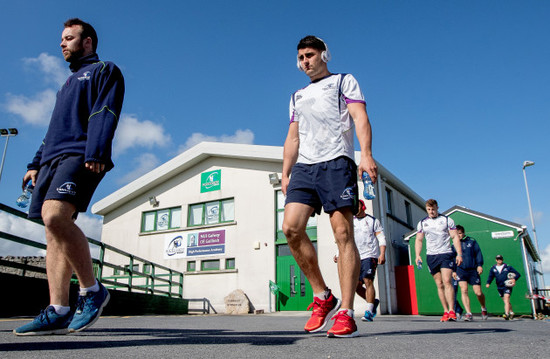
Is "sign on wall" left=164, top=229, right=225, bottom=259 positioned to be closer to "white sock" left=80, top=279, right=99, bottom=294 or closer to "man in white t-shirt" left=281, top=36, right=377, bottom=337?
"man in white t-shirt" left=281, top=36, right=377, bottom=337

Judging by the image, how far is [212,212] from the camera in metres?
18.2

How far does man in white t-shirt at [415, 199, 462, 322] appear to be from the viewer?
6.89 m

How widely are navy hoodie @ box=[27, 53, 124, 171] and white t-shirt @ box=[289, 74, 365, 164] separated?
137 cm

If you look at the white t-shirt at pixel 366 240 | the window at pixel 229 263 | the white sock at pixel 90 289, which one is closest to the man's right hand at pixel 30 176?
the white sock at pixel 90 289

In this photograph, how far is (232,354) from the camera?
1918 millimetres

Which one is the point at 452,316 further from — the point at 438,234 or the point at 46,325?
the point at 46,325

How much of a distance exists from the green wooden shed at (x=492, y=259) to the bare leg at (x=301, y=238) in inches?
468

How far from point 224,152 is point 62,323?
15677mm

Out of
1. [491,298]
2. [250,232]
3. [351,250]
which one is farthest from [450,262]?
[250,232]

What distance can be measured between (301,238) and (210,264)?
15139mm

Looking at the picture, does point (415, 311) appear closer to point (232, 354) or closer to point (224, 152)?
point (224, 152)

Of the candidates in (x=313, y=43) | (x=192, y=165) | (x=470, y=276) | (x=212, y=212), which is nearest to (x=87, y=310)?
(x=313, y=43)

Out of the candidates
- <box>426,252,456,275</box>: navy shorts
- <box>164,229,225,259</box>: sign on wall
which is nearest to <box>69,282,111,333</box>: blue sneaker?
<box>426,252,456,275</box>: navy shorts

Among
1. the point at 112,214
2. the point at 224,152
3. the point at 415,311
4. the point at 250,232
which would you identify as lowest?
the point at 415,311
